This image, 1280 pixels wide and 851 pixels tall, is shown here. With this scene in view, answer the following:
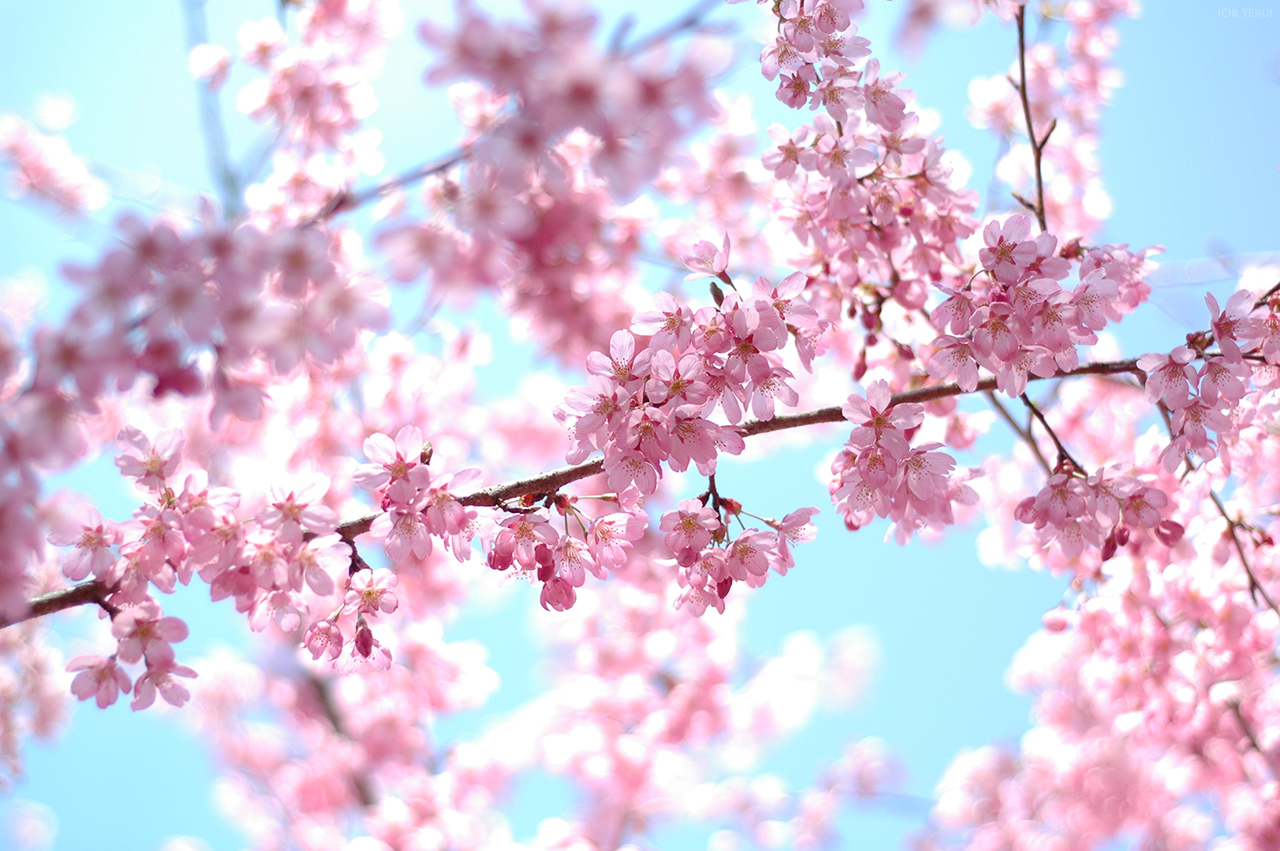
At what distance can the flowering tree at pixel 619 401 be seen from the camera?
2.51 ft

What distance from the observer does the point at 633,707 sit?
369cm

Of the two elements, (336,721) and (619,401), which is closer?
(619,401)

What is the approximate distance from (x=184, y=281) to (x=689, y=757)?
4357mm

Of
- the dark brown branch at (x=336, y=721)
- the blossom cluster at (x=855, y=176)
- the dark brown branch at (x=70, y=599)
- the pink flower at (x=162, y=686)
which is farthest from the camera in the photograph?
the dark brown branch at (x=336, y=721)

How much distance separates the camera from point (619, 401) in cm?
117

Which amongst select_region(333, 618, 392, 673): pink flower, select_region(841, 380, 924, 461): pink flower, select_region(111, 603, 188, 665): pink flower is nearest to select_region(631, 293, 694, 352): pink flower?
select_region(841, 380, 924, 461): pink flower

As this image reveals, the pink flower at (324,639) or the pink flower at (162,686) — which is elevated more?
the pink flower at (324,639)

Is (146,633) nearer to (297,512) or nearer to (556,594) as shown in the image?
(297,512)

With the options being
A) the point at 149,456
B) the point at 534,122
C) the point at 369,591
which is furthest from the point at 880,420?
the point at 149,456

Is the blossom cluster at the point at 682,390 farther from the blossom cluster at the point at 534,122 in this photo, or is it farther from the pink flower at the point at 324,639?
the pink flower at the point at 324,639

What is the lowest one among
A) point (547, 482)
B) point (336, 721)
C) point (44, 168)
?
point (547, 482)

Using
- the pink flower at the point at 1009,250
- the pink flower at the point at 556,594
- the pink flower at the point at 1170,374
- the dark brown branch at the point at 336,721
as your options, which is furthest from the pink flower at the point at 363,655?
the dark brown branch at the point at 336,721

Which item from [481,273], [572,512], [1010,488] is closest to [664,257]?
[1010,488]

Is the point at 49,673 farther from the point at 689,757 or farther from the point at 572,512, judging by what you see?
the point at 572,512
